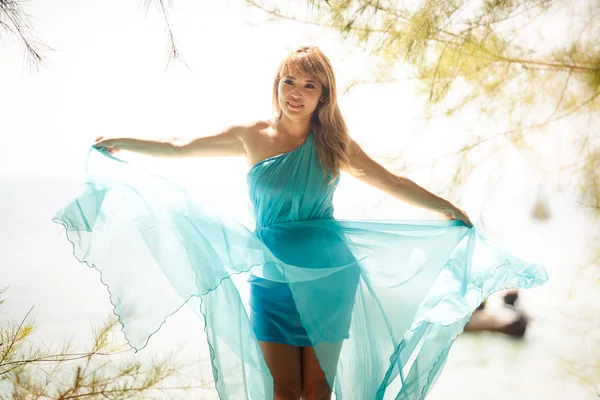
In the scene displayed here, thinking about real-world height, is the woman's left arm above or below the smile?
below

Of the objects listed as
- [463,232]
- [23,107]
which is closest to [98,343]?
[23,107]

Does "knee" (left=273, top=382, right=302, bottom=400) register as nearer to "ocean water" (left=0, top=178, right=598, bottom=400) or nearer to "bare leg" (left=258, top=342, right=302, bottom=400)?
"bare leg" (left=258, top=342, right=302, bottom=400)

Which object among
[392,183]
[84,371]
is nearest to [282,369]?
[392,183]

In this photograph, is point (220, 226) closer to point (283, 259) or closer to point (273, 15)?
point (283, 259)

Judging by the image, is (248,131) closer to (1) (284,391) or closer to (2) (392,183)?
(2) (392,183)

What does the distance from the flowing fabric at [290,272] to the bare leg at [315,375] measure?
2 centimetres

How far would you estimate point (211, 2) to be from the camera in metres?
2.93

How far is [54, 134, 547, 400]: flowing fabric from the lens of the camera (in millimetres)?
1795

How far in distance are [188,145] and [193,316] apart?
1.39 meters

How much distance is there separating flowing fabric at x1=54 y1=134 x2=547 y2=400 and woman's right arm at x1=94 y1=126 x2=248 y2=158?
→ 0.07 m

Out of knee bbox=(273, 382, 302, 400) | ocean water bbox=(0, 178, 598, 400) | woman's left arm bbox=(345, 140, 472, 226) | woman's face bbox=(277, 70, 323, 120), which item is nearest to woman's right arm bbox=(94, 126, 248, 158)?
woman's face bbox=(277, 70, 323, 120)

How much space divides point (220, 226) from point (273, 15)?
1.46 meters

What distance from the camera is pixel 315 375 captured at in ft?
6.46

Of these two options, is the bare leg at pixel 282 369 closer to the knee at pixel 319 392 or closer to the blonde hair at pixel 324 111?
the knee at pixel 319 392
